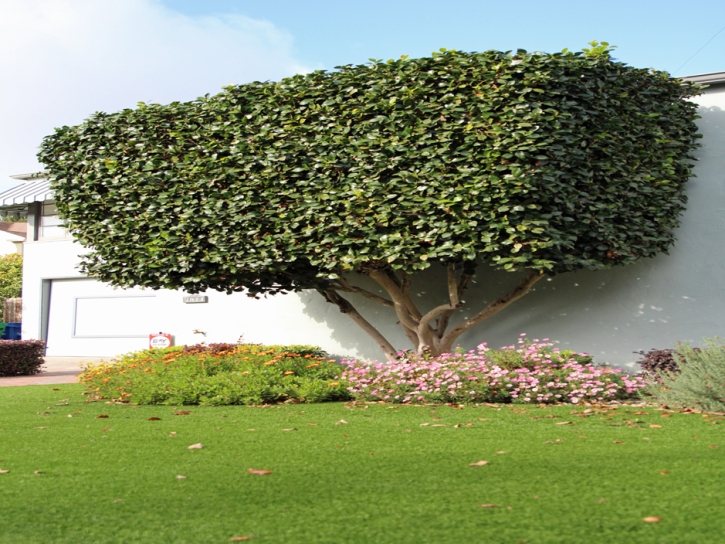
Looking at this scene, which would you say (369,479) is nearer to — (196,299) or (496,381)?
(496,381)

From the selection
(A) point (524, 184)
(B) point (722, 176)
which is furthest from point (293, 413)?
(B) point (722, 176)

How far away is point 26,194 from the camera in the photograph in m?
20.8

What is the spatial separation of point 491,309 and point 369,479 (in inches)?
271

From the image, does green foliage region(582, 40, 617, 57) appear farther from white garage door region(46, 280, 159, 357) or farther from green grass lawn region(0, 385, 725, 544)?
white garage door region(46, 280, 159, 357)

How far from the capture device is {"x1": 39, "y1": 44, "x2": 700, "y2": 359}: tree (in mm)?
9281

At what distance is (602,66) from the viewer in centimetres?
979

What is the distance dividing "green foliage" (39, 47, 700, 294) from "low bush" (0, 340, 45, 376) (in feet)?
13.7

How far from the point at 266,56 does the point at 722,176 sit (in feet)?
26.2

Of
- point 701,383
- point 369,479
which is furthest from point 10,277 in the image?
point 369,479

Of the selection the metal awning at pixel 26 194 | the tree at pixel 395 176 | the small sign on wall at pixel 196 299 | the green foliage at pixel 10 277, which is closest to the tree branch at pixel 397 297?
the tree at pixel 395 176

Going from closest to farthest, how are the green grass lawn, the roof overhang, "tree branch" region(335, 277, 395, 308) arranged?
the green grass lawn, the roof overhang, "tree branch" region(335, 277, 395, 308)

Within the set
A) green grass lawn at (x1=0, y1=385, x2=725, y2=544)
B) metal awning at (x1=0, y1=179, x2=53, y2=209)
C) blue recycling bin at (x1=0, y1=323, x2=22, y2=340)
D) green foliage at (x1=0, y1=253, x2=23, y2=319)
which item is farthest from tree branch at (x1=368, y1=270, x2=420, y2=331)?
green foliage at (x1=0, y1=253, x2=23, y2=319)

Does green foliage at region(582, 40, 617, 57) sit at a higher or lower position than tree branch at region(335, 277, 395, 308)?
higher

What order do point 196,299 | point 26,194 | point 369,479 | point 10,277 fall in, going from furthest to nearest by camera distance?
point 10,277, point 26,194, point 196,299, point 369,479
